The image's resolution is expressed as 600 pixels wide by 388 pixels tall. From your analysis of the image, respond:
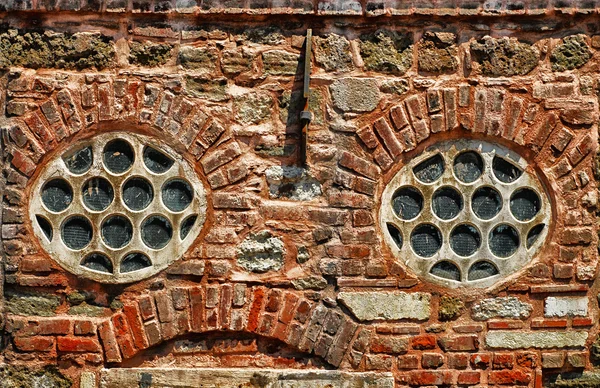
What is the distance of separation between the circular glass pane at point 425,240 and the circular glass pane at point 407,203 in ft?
0.31

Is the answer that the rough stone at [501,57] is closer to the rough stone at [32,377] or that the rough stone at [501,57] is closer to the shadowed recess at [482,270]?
the shadowed recess at [482,270]

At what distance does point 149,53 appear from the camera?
573 cm

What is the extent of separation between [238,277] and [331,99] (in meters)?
1.18

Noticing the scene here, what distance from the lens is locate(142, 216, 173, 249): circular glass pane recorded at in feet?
18.6

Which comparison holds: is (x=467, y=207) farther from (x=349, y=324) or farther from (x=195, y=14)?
(x=195, y=14)

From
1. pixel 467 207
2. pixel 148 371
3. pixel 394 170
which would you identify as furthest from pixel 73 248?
pixel 467 207

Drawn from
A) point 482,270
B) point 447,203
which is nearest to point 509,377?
point 482,270

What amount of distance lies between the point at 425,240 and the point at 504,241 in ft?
1.55

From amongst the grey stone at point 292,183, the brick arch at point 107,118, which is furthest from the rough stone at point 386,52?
the brick arch at point 107,118

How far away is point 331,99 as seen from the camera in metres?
5.75

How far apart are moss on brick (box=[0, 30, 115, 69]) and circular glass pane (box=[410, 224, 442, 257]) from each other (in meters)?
2.05

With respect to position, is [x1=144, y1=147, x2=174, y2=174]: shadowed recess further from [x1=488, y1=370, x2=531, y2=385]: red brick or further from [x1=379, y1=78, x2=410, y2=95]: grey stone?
[x1=488, y1=370, x2=531, y2=385]: red brick

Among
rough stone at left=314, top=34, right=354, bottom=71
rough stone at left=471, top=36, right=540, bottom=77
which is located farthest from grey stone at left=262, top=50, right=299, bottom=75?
rough stone at left=471, top=36, right=540, bottom=77

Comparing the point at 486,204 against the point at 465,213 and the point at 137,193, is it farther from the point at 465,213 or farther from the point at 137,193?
the point at 137,193
